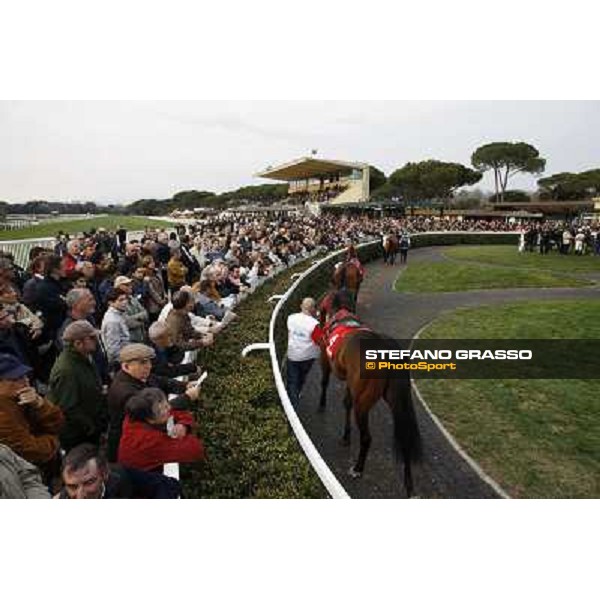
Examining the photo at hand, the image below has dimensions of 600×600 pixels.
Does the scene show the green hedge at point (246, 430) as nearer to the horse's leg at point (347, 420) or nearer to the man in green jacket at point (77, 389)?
the man in green jacket at point (77, 389)

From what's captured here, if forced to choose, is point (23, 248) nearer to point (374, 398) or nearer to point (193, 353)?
point (193, 353)

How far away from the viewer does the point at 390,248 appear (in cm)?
1005

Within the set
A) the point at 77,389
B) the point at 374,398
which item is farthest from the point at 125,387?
the point at 374,398

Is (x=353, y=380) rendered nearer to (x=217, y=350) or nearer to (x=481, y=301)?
(x=217, y=350)

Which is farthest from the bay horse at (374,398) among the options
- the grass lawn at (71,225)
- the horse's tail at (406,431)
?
the grass lawn at (71,225)

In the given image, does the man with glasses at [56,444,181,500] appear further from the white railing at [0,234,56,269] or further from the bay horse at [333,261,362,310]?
the bay horse at [333,261,362,310]

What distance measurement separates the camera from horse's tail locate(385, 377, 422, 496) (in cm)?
372

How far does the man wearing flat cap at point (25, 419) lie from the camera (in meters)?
2.48

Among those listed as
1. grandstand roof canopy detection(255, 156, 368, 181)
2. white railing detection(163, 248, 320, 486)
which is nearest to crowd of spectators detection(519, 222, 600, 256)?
white railing detection(163, 248, 320, 486)

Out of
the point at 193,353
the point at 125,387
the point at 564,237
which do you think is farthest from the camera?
the point at 564,237

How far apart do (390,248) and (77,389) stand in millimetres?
8037

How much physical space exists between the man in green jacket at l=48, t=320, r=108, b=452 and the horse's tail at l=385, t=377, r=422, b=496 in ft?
7.01
